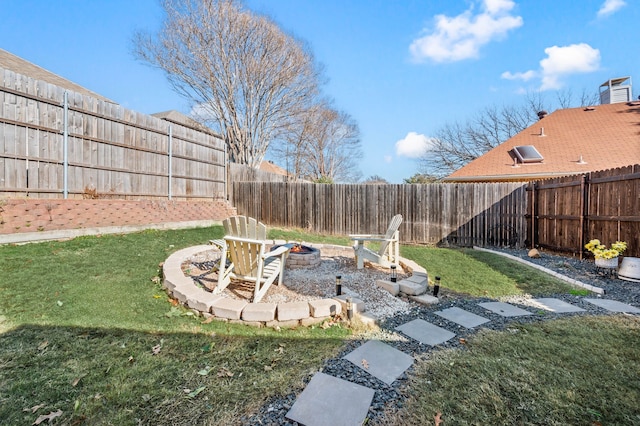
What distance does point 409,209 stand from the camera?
8.59m

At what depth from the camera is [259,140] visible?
14602mm

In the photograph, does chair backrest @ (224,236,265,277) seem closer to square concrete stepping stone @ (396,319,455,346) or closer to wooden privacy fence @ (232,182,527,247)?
square concrete stepping stone @ (396,319,455,346)

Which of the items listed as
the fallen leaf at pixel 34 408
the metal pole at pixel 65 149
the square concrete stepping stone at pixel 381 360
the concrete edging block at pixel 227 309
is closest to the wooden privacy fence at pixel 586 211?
the square concrete stepping stone at pixel 381 360

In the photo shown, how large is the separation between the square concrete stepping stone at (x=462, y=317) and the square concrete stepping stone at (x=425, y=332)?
0.28m

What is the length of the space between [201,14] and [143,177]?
835 centimetres

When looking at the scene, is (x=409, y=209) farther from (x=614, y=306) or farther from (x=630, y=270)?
(x=614, y=306)

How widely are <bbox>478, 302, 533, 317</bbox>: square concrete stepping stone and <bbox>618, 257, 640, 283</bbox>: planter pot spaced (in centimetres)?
257

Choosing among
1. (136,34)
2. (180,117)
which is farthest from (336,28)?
(180,117)

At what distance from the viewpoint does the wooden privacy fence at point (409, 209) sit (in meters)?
7.96

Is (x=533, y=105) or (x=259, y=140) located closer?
(x=259, y=140)

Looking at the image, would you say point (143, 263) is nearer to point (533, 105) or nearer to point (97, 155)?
point (97, 155)

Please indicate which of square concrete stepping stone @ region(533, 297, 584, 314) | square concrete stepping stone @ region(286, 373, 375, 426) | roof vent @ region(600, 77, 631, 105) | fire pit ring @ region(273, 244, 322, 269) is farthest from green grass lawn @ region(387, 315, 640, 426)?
roof vent @ region(600, 77, 631, 105)

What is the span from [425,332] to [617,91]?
18.7 m

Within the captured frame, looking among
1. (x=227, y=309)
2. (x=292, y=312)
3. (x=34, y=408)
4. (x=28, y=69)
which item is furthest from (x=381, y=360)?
(x=28, y=69)
